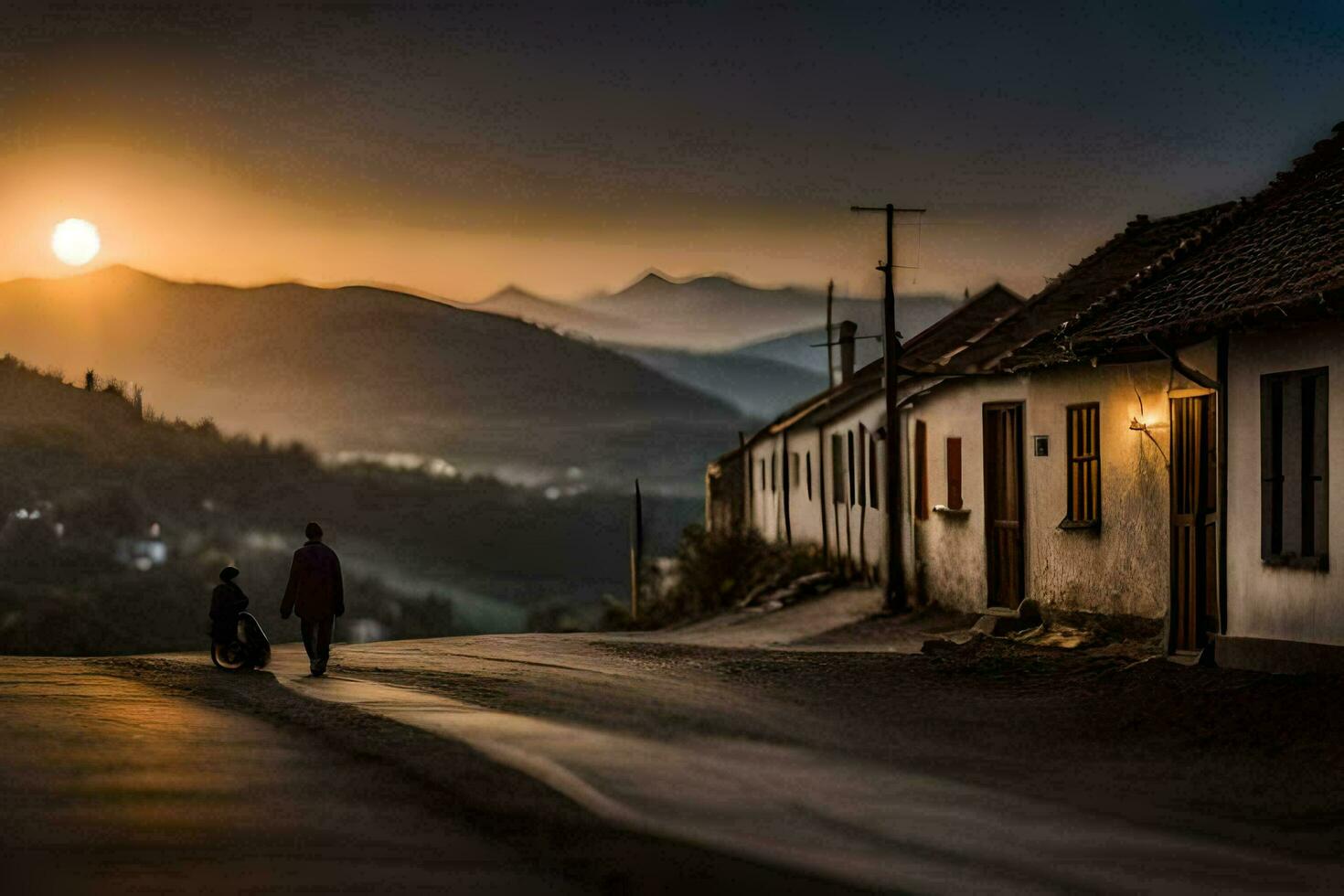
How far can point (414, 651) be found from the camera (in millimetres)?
24000

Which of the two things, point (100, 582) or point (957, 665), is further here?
point (100, 582)

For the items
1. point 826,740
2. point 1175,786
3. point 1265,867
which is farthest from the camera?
point 826,740

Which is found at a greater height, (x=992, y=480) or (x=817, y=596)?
(x=992, y=480)

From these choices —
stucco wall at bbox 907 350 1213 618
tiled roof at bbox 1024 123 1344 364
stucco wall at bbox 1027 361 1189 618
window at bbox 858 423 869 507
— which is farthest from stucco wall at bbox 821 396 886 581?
tiled roof at bbox 1024 123 1344 364

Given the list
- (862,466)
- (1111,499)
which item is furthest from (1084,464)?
(862,466)

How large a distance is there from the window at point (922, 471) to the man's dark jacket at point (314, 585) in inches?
497

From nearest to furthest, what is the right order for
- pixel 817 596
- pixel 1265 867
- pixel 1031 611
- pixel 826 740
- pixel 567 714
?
pixel 1265 867, pixel 826 740, pixel 567 714, pixel 1031 611, pixel 817 596

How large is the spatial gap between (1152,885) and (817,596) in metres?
25.6

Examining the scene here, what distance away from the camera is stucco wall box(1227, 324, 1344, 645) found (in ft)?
48.9

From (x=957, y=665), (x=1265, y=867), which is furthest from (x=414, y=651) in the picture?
(x=1265, y=867)

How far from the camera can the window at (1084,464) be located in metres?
21.1

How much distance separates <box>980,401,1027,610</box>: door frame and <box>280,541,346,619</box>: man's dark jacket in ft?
31.4

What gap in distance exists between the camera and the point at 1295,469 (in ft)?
51.4

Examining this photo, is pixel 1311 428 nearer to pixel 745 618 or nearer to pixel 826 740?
pixel 826 740
